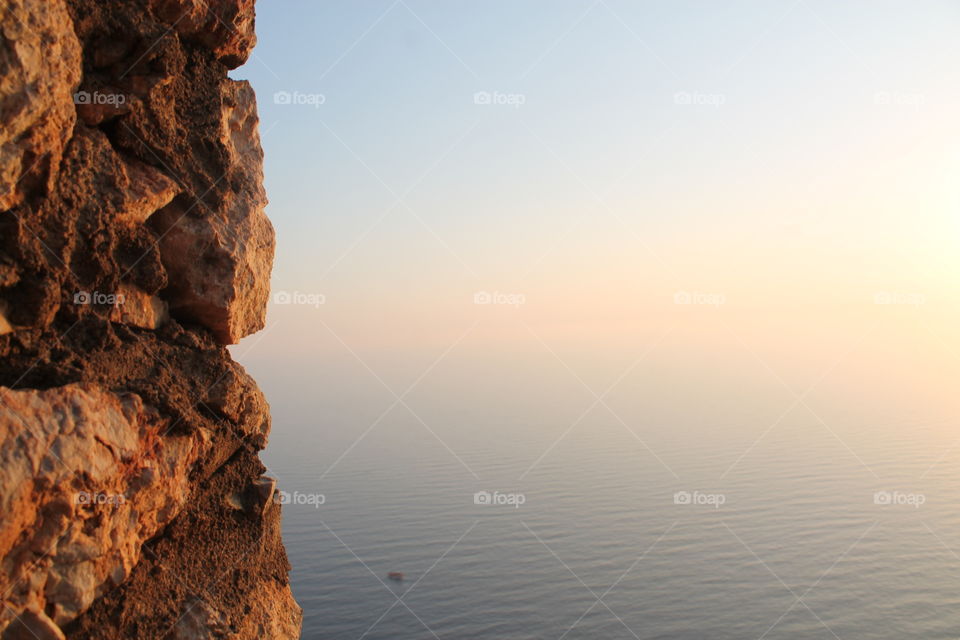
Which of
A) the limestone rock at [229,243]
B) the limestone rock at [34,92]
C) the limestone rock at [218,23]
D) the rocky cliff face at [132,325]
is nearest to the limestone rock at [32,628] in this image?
the rocky cliff face at [132,325]

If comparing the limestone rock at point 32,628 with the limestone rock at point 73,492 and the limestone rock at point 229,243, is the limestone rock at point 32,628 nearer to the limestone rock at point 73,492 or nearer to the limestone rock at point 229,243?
the limestone rock at point 73,492

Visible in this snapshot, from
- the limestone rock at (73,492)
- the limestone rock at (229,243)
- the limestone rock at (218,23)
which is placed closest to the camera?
the limestone rock at (73,492)

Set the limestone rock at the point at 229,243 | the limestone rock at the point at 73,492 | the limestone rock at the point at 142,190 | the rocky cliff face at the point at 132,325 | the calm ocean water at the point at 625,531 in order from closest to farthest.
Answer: the limestone rock at the point at 73,492 < the rocky cliff face at the point at 132,325 < the limestone rock at the point at 142,190 < the limestone rock at the point at 229,243 < the calm ocean water at the point at 625,531

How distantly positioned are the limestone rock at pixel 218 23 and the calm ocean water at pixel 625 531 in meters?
32.3

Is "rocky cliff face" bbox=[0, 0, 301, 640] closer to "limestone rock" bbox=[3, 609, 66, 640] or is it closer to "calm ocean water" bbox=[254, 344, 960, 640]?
"limestone rock" bbox=[3, 609, 66, 640]

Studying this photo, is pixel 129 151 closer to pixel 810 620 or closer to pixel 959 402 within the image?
pixel 810 620

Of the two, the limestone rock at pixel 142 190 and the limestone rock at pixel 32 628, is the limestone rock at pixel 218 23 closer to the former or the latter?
the limestone rock at pixel 142 190

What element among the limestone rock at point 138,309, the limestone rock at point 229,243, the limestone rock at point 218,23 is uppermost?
the limestone rock at point 218,23

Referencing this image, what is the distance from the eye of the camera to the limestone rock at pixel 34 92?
13.1ft

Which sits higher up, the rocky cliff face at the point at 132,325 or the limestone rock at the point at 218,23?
the limestone rock at the point at 218,23

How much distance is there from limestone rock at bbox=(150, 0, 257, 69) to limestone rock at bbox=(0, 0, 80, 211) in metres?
1.00

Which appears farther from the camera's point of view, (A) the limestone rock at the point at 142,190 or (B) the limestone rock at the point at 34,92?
(A) the limestone rock at the point at 142,190

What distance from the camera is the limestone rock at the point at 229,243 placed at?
5674 mm

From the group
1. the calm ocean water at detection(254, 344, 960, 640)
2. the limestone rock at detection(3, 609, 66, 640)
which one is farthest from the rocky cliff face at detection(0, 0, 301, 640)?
the calm ocean water at detection(254, 344, 960, 640)
